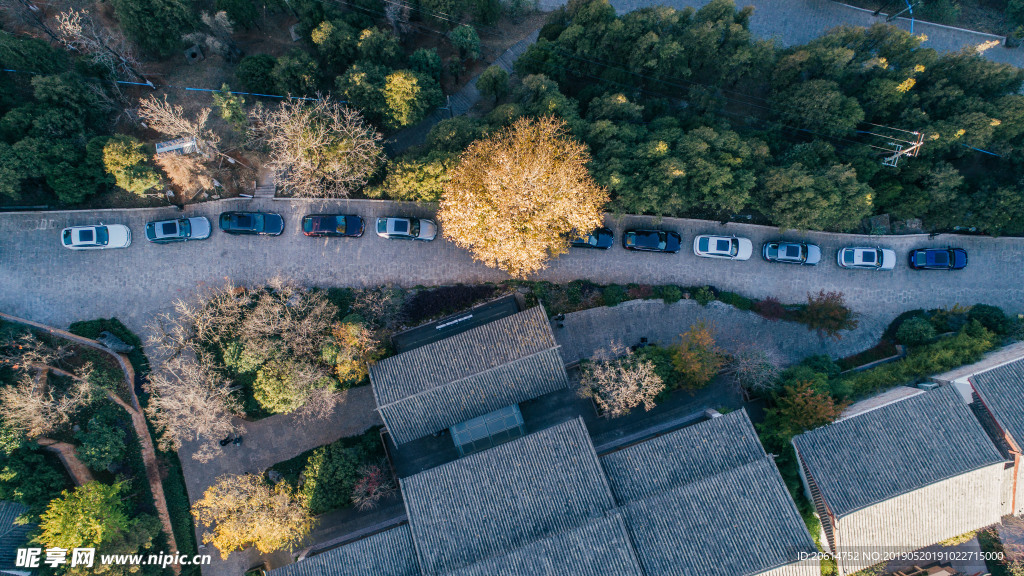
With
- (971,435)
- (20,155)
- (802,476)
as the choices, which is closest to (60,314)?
(20,155)

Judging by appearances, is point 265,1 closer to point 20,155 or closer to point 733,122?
point 20,155

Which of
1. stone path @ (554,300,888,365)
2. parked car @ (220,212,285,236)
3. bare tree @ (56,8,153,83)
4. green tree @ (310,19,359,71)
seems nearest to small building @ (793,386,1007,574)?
stone path @ (554,300,888,365)

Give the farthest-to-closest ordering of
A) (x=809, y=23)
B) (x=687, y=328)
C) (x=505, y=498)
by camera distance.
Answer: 1. (x=809, y=23)
2. (x=687, y=328)
3. (x=505, y=498)

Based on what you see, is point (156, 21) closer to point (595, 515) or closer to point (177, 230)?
point (177, 230)

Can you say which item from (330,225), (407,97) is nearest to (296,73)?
(407,97)

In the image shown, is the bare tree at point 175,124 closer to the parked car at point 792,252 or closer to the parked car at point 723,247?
the parked car at point 723,247

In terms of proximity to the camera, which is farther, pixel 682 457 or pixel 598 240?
pixel 598 240
